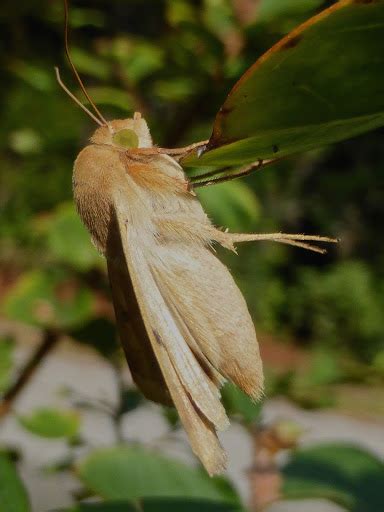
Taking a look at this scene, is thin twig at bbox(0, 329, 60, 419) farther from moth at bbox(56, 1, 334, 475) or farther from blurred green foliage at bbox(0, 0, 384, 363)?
moth at bbox(56, 1, 334, 475)

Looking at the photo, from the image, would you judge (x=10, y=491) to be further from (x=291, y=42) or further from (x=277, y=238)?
(x=291, y=42)

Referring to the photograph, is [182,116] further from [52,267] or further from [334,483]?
[334,483]

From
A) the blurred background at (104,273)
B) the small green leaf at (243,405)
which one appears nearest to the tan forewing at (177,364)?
the blurred background at (104,273)

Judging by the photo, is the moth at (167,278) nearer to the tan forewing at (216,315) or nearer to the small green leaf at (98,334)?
the tan forewing at (216,315)

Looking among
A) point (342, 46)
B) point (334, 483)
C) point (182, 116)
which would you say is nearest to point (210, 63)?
point (182, 116)

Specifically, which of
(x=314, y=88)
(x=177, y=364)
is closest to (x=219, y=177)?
(x=177, y=364)

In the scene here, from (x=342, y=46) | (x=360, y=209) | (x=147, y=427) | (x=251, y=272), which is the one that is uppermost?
(x=360, y=209)

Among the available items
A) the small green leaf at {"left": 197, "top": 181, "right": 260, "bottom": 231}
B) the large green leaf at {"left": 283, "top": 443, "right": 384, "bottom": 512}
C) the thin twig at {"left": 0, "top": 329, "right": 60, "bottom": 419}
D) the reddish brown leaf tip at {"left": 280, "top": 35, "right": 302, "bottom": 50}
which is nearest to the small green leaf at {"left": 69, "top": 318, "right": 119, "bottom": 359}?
the thin twig at {"left": 0, "top": 329, "right": 60, "bottom": 419}
